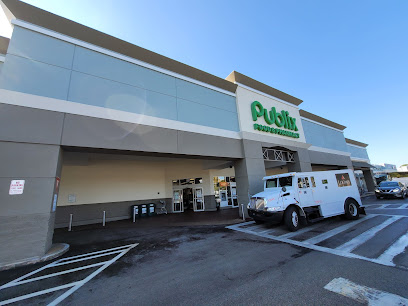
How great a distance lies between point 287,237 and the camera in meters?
6.64

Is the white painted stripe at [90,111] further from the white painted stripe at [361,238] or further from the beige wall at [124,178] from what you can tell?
the white painted stripe at [361,238]

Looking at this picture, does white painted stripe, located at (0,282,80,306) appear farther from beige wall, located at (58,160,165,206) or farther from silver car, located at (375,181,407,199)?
silver car, located at (375,181,407,199)

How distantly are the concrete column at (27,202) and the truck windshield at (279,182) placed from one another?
9.47 m

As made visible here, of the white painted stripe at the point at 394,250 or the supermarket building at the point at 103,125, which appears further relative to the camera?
the supermarket building at the point at 103,125

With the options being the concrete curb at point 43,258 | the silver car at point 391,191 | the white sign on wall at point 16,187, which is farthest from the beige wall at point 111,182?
the silver car at point 391,191

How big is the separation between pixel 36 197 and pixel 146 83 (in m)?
6.76

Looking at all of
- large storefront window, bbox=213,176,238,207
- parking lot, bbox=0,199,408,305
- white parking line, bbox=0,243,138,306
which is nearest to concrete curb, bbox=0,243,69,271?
parking lot, bbox=0,199,408,305

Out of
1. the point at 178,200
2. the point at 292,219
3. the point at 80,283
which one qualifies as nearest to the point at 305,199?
the point at 292,219

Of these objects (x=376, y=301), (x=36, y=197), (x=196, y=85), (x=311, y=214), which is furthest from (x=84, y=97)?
(x=311, y=214)

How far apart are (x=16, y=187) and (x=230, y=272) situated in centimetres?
718

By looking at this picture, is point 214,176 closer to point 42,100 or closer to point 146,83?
point 146,83

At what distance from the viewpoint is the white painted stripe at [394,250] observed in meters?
4.24

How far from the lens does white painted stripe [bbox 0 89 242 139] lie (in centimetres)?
625

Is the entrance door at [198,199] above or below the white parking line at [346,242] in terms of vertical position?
above
